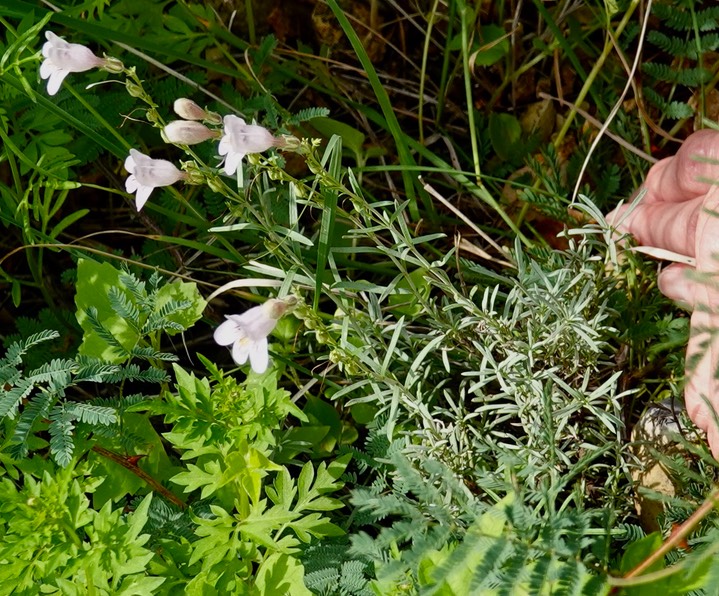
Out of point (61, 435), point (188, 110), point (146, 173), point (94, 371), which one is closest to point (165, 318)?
point (94, 371)

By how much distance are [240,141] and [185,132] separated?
124 mm

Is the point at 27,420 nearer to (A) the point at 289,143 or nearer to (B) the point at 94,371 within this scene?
(B) the point at 94,371

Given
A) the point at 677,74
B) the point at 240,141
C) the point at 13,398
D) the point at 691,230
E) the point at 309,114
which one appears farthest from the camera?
the point at 677,74

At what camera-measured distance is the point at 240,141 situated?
1227 mm

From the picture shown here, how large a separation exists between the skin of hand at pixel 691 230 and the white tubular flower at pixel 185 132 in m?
0.80

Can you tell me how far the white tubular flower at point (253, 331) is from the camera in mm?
1251

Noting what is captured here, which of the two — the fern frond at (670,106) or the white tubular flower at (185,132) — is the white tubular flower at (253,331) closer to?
the white tubular flower at (185,132)

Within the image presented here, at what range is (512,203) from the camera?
7.38ft

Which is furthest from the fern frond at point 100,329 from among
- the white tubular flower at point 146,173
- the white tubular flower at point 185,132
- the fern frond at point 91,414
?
the white tubular flower at point 185,132

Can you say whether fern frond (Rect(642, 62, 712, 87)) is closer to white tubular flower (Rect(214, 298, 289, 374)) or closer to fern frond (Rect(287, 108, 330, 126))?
fern frond (Rect(287, 108, 330, 126))

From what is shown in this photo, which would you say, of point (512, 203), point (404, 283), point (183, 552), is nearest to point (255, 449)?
point (183, 552)

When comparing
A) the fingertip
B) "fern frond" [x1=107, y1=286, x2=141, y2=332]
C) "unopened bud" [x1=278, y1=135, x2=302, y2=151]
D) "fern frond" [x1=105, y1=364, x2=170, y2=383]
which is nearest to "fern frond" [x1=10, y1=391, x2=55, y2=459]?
"fern frond" [x1=105, y1=364, x2=170, y2=383]

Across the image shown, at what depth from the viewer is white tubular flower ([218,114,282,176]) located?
3.98ft

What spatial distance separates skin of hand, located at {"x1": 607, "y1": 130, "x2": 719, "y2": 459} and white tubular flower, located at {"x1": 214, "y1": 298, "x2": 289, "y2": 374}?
2.11 ft
